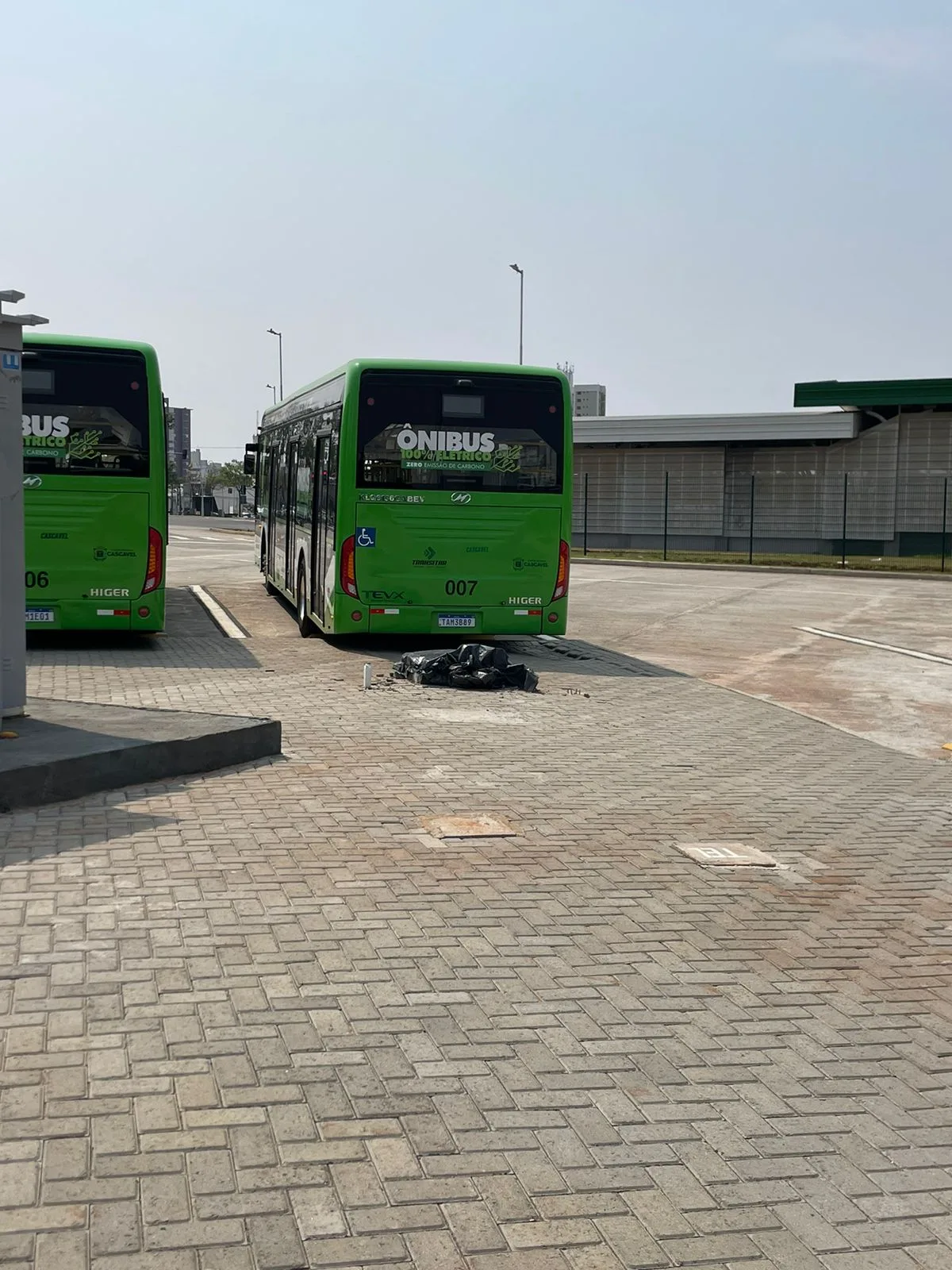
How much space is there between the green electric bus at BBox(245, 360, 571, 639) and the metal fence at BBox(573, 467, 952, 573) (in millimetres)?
26665

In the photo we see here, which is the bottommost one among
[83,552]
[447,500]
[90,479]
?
[83,552]

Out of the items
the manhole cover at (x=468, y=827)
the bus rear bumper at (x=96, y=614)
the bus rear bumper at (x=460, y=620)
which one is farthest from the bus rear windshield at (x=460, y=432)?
the manhole cover at (x=468, y=827)

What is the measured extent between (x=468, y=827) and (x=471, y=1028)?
3.04 metres

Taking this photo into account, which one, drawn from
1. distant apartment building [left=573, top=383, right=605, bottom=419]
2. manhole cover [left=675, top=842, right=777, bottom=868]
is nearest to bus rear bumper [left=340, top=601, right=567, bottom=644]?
manhole cover [left=675, top=842, right=777, bottom=868]

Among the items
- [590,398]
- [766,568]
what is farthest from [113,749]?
[590,398]

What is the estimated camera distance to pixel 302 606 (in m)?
19.0

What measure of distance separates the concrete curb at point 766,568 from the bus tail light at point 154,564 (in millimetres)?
25441

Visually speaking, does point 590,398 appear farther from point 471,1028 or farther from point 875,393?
point 471,1028

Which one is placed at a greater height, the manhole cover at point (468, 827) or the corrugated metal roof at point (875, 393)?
the corrugated metal roof at point (875, 393)

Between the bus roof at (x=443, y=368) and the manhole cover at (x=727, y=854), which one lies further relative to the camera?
the bus roof at (x=443, y=368)

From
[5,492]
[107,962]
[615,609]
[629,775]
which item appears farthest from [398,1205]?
[615,609]

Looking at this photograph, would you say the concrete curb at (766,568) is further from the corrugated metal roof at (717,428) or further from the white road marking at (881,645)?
the white road marking at (881,645)

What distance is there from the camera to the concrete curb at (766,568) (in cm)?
3766

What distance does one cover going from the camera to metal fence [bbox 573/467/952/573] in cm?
4625
